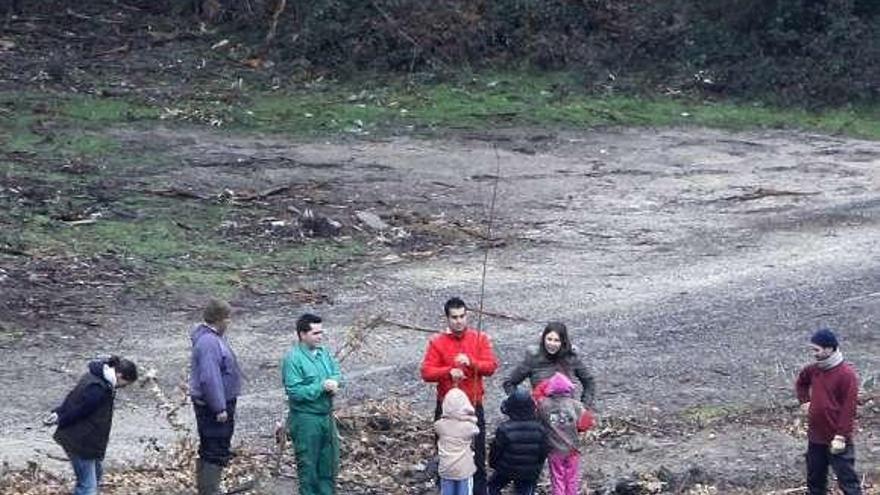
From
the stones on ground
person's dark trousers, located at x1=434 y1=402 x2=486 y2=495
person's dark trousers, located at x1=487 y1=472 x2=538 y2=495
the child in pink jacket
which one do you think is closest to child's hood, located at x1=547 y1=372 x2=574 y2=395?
the child in pink jacket

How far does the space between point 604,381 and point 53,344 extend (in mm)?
5609

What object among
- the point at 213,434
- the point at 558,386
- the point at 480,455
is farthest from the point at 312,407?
the point at 558,386

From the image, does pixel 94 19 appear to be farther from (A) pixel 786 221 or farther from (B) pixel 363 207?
(A) pixel 786 221

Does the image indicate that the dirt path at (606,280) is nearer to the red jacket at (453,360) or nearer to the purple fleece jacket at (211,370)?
the red jacket at (453,360)

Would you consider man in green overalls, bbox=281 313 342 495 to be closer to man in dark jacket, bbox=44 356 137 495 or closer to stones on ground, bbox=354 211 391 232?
man in dark jacket, bbox=44 356 137 495

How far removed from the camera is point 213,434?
1199 cm

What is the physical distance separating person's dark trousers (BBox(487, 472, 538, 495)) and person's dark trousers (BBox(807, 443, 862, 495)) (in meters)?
2.16

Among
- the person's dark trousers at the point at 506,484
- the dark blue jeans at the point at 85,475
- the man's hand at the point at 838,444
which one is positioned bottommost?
the person's dark trousers at the point at 506,484

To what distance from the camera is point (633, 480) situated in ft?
44.0

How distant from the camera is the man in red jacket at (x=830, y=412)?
12.6 metres

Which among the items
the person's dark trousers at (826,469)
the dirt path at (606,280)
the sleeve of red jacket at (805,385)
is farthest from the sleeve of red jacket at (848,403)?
the dirt path at (606,280)

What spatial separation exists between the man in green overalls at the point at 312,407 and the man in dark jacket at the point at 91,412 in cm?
116

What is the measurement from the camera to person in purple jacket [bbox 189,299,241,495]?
11734 mm

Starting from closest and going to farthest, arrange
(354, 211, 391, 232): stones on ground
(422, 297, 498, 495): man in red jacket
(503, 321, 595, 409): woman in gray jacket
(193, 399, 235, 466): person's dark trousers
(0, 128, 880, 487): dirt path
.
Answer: (193, 399, 235, 466): person's dark trousers → (422, 297, 498, 495): man in red jacket → (503, 321, 595, 409): woman in gray jacket → (0, 128, 880, 487): dirt path → (354, 211, 391, 232): stones on ground
